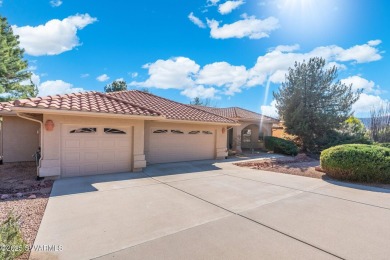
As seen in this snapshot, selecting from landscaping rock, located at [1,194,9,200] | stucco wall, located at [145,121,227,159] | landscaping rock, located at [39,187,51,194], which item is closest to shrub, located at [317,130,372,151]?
stucco wall, located at [145,121,227,159]

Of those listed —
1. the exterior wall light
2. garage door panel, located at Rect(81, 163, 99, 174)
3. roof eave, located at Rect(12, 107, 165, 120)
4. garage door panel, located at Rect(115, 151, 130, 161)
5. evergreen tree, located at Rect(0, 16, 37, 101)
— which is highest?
evergreen tree, located at Rect(0, 16, 37, 101)

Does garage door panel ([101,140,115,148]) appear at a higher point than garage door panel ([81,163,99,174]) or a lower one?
higher

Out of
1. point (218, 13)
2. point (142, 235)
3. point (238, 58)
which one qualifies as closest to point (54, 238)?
point (142, 235)

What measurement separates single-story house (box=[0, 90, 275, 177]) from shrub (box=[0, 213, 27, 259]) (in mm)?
5300

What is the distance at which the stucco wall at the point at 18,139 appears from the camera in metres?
12.2

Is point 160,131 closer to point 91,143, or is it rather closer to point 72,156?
point 91,143

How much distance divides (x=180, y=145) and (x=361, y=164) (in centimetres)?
872

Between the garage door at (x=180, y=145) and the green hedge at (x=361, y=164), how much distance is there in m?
7.16

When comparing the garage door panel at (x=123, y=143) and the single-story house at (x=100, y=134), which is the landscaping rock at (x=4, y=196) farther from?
the garage door panel at (x=123, y=143)

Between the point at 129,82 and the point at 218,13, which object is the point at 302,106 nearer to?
the point at 218,13

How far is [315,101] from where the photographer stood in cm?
1884

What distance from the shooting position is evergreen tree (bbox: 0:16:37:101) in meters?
18.7

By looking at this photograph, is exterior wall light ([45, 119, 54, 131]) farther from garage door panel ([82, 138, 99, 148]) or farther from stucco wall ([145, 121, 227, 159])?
stucco wall ([145, 121, 227, 159])

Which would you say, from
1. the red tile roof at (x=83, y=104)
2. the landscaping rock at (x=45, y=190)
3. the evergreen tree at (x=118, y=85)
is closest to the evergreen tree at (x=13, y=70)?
the red tile roof at (x=83, y=104)
